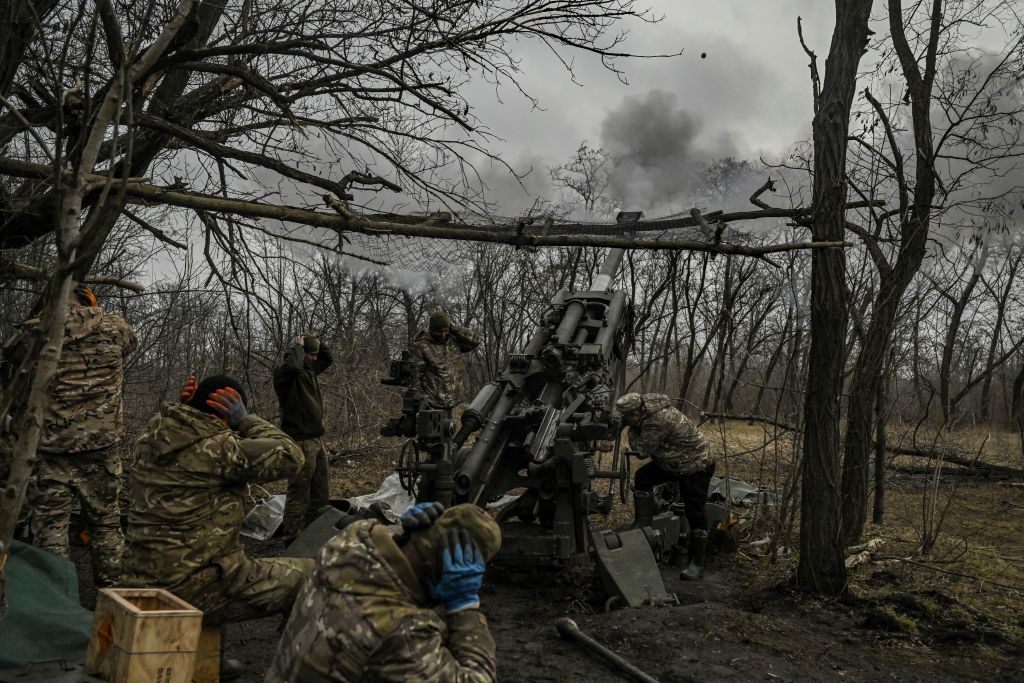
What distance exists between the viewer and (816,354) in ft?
21.1

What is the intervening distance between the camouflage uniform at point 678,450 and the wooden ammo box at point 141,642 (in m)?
5.16

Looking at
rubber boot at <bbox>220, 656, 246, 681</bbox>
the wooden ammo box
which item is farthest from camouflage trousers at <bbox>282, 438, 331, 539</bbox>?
the wooden ammo box

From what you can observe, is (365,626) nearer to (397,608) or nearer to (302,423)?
(397,608)

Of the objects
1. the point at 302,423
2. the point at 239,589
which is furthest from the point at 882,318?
the point at 239,589

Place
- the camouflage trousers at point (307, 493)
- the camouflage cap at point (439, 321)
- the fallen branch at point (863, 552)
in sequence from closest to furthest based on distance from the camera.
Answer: the camouflage trousers at point (307, 493) < the fallen branch at point (863, 552) < the camouflage cap at point (439, 321)

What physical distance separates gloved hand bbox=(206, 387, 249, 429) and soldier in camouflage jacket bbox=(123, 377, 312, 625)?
0.13 ft

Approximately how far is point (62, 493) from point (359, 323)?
19122mm

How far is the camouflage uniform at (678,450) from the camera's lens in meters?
7.77

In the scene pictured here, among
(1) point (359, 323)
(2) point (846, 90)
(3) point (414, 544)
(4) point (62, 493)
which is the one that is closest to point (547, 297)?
(1) point (359, 323)

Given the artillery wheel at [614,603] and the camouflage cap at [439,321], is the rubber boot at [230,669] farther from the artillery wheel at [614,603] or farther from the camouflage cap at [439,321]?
the camouflage cap at [439,321]

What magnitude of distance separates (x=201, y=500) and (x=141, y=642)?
789mm

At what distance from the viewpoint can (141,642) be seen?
3.16 m

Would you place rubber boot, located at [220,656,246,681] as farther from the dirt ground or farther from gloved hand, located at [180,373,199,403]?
gloved hand, located at [180,373,199,403]

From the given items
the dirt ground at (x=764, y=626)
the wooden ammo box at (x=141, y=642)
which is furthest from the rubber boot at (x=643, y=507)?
the wooden ammo box at (x=141, y=642)
